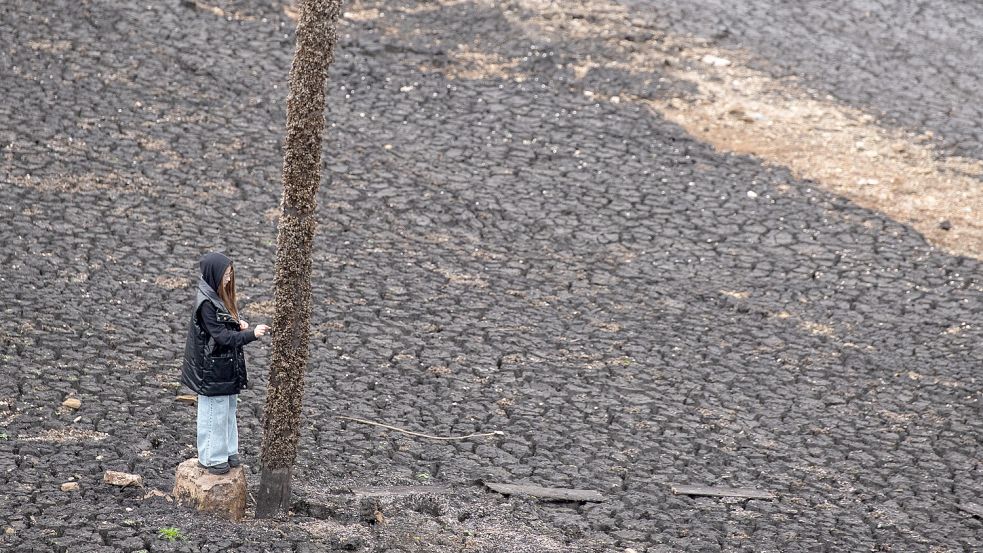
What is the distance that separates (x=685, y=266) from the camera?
12.7 m

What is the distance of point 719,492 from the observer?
29.8 ft

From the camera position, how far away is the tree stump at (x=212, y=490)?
7.76 m

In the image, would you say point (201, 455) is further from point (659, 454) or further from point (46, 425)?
point (659, 454)

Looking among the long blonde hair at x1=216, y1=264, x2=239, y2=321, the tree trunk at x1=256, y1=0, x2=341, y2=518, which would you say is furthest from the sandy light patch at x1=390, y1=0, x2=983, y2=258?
the long blonde hair at x1=216, y1=264, x2=239, y2=321

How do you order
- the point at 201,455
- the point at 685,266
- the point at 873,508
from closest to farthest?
the point at 201,455, the point at 873,508, the point at 685,266

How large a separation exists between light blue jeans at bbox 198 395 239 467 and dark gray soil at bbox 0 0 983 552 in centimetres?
43

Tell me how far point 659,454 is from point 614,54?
29.2 ft

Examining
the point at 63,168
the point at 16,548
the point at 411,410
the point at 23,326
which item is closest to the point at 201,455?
Answer: the point at 16,548

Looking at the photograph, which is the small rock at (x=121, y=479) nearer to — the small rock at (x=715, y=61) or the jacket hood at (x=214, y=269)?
the jacket hood at (x=214, y=269)

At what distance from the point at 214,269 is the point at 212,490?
4.67ft

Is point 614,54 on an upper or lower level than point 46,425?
upper

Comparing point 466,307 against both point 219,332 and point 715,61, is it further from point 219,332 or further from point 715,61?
point 715,61

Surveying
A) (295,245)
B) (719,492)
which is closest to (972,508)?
(719,492)

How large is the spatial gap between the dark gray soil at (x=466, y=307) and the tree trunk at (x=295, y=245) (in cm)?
47
